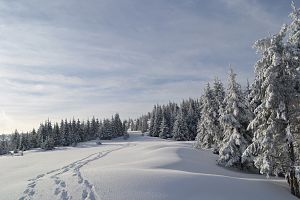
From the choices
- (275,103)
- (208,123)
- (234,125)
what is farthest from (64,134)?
(275,103)

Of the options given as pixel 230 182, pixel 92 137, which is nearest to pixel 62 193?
pixel 230 182

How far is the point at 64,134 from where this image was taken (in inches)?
4225

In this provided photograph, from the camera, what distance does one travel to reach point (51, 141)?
94938 millimetres

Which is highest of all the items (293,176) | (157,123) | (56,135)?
(157,123)

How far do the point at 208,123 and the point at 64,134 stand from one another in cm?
6712

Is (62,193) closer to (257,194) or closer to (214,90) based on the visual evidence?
(257,194)

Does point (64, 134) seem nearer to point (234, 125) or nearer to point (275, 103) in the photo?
point (234, 125)

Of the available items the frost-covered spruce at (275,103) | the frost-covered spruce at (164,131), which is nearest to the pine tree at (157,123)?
the frost-covered spruce at (164,131)

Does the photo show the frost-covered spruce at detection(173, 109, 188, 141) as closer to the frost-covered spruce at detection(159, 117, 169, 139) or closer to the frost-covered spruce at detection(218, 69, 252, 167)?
the frost-covered spruce at detection(159, 117, 169, 139)

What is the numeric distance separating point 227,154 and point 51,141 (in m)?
67.6

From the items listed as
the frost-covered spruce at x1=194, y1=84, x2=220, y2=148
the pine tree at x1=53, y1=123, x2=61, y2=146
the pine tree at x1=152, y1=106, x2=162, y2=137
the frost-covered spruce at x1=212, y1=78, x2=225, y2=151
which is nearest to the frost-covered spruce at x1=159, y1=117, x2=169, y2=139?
the pine tree at x1=152, y1=106, x2=162, y2=137

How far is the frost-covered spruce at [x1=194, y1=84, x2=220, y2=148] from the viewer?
5131 centimetres

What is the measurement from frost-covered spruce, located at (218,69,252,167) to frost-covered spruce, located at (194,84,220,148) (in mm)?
8942

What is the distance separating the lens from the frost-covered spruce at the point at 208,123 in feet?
168
